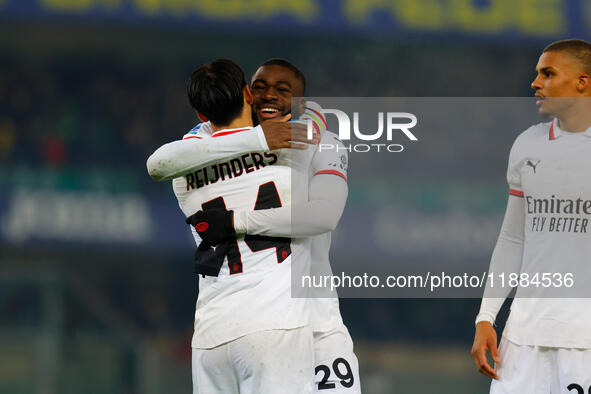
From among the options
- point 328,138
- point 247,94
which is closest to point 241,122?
Answer: point 247,94

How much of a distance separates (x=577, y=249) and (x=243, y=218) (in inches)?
45.0

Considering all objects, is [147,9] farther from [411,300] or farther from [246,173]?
[246,173]

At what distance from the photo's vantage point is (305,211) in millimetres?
3426

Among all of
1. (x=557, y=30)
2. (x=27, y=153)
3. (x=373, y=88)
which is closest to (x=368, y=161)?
(x=373, y=88)

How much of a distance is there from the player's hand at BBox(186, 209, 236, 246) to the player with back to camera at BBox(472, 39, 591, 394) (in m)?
0.98

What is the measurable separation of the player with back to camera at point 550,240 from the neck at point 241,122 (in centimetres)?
97

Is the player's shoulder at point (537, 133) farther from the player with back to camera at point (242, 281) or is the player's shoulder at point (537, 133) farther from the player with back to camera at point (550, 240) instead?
the player with back to camera at point (242, 281)

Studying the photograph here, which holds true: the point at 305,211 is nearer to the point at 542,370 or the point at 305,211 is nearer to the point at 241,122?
the point at 241,122

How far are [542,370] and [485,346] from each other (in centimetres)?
21

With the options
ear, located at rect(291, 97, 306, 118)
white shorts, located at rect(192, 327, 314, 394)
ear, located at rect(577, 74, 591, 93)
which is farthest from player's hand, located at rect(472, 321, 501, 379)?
ear, located at rect(291, 97, 306, 118)

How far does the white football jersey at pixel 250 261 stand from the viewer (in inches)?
132

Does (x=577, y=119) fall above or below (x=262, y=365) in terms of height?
above

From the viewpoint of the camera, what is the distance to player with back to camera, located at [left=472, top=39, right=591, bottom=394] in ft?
11.3

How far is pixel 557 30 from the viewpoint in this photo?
14.7 m
